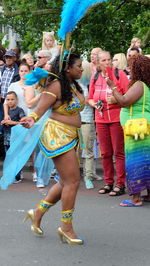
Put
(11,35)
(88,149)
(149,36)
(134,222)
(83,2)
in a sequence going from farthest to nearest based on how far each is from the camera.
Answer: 1. (11,35)
2. (149,36)
3. (88,149)
4. (134,222)
5. (83,2)

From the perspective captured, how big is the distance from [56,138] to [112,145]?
2.65 metres

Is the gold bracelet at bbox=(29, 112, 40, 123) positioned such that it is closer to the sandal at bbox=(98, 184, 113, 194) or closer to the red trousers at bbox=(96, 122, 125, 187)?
the red trousers at bbox=(96, 122, 125, 187)

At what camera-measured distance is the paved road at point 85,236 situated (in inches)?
197

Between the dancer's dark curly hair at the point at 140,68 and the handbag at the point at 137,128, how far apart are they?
8.5 inches

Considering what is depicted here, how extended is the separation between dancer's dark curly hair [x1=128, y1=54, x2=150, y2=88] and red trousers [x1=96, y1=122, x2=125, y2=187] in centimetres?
107

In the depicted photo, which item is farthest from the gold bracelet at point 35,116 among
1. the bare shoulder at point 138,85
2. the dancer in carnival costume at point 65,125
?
the bare shoulder at point 138,85

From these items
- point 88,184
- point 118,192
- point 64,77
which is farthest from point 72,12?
point 88,184

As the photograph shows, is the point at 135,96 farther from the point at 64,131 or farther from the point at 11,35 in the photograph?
the point at 11,35

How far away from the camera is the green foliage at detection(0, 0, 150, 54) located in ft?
49.3

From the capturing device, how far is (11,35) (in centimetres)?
4422

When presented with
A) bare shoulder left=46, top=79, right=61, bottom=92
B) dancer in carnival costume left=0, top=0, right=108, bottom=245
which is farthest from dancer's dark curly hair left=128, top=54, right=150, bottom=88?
bare shoulder left=46, top=79, right=61, bottom=92

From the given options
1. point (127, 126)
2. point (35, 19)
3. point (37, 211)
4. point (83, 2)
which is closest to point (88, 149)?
point (127, 126)

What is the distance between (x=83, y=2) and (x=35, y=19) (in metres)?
11.0

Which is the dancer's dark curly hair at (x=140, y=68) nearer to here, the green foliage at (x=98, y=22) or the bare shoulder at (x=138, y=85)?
the bare shoulder at (x=138, y=85)
